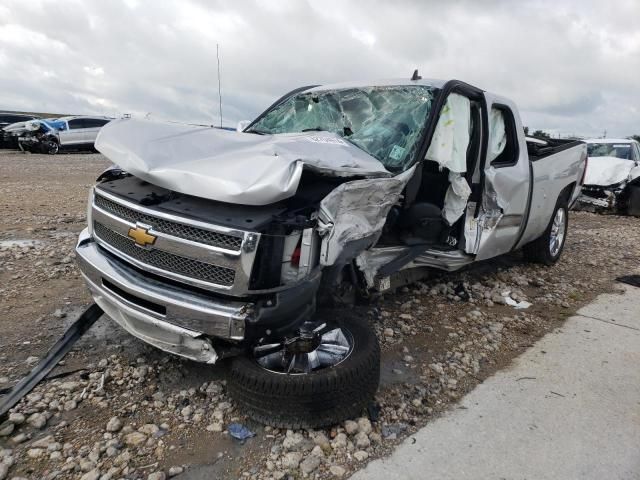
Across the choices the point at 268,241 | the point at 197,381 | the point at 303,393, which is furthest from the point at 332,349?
the point at 268,241

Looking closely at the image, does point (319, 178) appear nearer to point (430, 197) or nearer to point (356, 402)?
point (356, 402)

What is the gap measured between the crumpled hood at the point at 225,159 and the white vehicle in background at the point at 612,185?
30.6 feet

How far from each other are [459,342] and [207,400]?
1949mm

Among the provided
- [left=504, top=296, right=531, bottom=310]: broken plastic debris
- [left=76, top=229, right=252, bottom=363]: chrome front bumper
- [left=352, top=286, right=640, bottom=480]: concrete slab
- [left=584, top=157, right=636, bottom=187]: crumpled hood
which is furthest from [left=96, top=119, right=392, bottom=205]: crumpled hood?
[left=584, top=157, right=636, bottom=187]: crumpled hood

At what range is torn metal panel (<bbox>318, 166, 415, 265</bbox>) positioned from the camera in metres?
2.54

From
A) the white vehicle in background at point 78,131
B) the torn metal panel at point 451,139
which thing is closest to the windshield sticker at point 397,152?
the torn metal panel at point 451,139

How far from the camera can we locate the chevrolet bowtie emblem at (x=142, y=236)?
247cm

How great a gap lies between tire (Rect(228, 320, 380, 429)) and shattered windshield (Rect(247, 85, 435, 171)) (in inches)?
59.5

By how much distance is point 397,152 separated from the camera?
352 cm

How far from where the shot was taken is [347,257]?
280 cm

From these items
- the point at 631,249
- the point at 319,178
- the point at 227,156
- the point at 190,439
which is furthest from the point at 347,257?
the point at 631,249

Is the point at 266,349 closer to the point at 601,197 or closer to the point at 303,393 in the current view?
the point at 303,393

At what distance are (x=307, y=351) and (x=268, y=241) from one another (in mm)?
701

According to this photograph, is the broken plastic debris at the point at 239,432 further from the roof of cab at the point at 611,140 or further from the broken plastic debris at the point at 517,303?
the roof of cab at the point at 611,140
